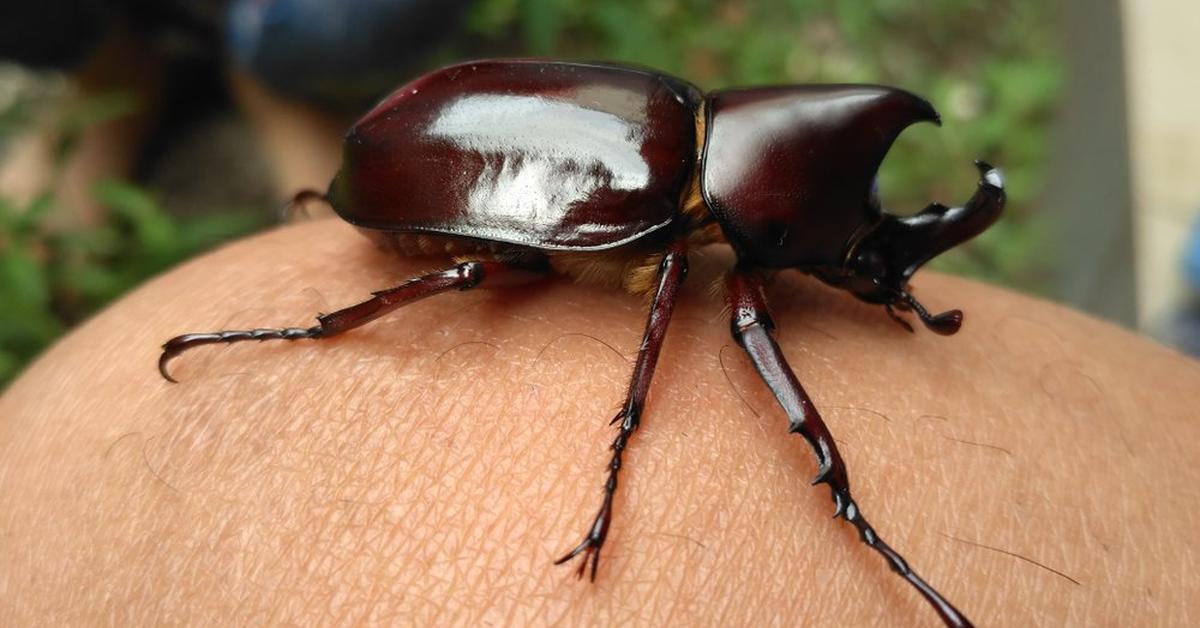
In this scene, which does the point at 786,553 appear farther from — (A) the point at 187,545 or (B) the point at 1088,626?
(A) the point at 187,545

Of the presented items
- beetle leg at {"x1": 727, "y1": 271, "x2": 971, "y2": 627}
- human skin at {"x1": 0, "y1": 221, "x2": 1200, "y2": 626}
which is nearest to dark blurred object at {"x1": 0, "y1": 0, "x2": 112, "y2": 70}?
human skin at {"x1": 0, "y1": 221, "x2": 1200, "y2": 626}

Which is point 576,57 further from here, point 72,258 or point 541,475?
point 541,475

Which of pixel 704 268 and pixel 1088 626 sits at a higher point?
pixel 704 268

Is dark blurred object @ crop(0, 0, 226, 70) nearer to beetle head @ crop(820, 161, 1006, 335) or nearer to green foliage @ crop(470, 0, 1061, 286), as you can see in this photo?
green foliage @ crop(470, 0, 1061, 286)

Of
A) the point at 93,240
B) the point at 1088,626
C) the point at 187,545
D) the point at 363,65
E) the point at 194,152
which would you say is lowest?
the point at 194,152

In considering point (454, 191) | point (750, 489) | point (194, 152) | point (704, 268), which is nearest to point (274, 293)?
point (454, 191)

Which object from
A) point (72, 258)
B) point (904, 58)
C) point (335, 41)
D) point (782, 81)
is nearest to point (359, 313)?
point (72, 258)
